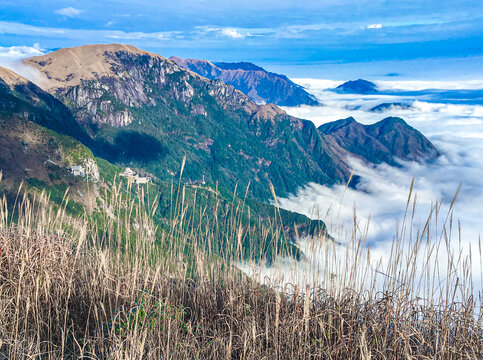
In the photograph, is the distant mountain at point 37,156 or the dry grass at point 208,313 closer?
the dry grass at point 208,313

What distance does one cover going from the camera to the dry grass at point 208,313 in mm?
4039

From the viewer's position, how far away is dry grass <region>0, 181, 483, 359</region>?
13.3 feet

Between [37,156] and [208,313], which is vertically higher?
[208,313]

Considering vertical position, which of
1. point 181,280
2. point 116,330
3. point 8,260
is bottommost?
point 181,280

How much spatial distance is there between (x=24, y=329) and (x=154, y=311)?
1733mm

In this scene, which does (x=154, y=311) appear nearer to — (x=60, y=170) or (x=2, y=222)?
(x=2, y=222)

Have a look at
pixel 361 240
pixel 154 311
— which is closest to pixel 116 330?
pixel 154 311

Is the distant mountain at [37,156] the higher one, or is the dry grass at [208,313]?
the dry grass at [208,313]

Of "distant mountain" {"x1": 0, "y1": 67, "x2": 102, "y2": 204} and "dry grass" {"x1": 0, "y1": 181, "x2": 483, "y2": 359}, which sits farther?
"distant mountain" {"x1": 0, "y1": 67, "x2": 102, "y2": 204}

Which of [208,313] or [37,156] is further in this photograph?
[37,156]

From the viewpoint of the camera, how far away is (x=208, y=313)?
5352mm

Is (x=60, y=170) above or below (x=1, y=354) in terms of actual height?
below

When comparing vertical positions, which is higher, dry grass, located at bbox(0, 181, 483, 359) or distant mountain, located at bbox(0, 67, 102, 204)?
dry grass, located at bbox(0, 181, 483, 359)

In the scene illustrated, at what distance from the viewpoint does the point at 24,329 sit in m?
4.43
